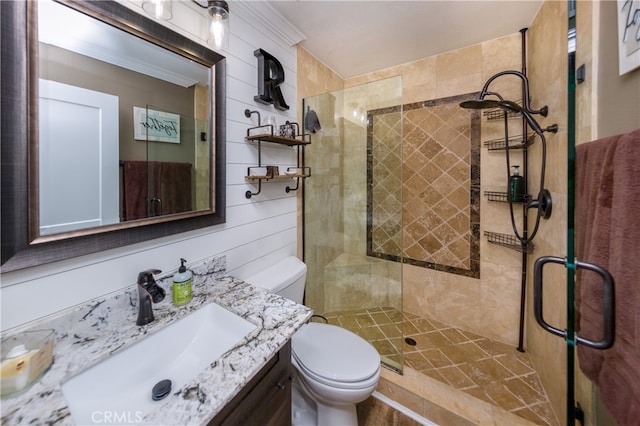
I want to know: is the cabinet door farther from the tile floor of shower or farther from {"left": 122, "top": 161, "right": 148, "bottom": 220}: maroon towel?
the tile floor of shower

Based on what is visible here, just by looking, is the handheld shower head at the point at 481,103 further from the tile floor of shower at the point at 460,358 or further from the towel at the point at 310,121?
the tile floor of shower at the point at 460,358

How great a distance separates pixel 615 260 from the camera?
593 millimetres

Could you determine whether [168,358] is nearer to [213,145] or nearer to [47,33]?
[213,145]

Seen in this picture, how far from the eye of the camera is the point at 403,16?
1548mm

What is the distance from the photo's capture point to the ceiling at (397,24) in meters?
1.45

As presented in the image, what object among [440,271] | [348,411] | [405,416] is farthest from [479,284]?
[348,411]

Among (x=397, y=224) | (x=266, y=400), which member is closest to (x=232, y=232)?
(x=266, y=400)

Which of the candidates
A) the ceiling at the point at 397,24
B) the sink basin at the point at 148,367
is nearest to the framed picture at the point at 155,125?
the sink basin at the point at 148,367

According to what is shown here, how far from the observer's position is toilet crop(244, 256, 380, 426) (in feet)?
3.64

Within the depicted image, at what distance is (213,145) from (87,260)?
0.70 meters

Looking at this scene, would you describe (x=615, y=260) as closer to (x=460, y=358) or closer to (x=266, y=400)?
(x=266, y=400)

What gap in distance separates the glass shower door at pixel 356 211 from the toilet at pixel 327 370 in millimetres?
569

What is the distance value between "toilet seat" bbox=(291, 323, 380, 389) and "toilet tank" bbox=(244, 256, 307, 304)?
0.25 meters

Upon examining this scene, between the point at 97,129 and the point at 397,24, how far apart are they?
6.20 ft
